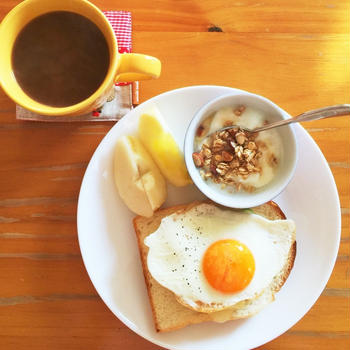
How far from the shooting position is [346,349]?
1509 millimetres

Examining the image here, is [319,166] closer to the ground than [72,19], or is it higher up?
closer to the ground

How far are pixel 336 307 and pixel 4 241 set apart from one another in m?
1.23

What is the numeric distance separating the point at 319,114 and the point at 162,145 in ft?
1.59

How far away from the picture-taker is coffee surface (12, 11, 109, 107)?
1.20 meters

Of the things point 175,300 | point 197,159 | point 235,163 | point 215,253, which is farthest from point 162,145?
point 175,300

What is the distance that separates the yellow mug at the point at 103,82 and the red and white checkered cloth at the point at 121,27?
0.28 metres

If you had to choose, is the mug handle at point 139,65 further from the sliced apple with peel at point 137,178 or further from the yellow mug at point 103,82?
the sliced apple with peel at point 137,178

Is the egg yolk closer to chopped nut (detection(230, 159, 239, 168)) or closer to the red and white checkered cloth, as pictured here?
chopped nut (detection(230, 159, 239, 168))

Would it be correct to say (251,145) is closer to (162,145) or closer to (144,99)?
(162,145)

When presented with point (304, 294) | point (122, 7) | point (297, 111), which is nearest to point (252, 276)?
point (304, 294)

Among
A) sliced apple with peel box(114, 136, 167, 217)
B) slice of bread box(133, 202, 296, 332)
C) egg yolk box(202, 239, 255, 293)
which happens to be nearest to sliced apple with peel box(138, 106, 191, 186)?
sliced apple with peel box(114, 136, 167, 217)

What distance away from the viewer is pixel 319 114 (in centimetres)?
117

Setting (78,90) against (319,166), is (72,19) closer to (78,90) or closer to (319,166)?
(78,90)

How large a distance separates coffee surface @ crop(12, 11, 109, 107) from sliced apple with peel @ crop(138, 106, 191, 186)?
215 mm
